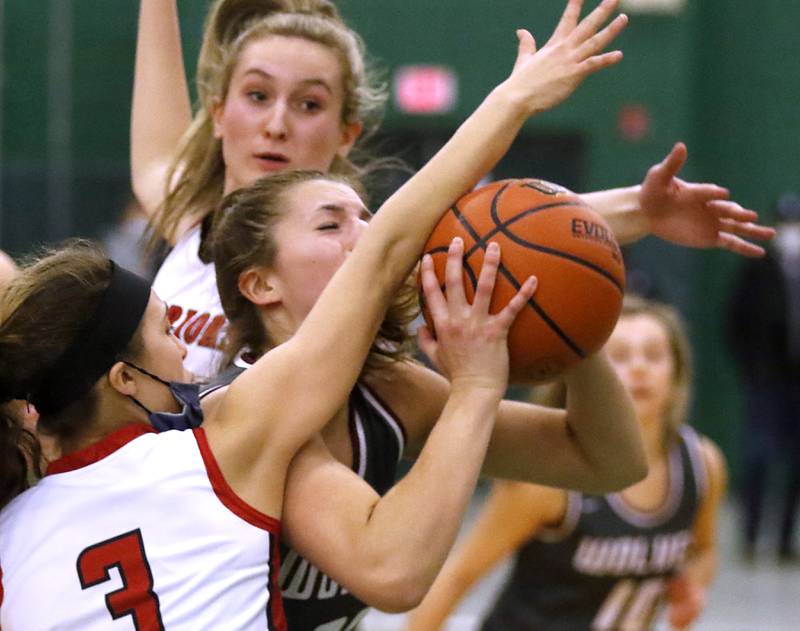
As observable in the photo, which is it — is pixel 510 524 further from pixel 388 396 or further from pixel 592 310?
pixel 592 310

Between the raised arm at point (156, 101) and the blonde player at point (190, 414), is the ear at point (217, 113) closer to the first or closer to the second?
the raised arm at point (156, 101)

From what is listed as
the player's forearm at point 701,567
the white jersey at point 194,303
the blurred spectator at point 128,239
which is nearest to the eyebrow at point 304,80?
the white jersey at point 194,303

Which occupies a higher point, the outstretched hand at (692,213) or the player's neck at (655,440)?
the outstretched hand at (692,213)

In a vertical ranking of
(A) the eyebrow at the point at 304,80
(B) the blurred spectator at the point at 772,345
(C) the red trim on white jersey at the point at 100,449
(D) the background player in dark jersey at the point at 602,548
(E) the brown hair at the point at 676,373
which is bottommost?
(B) the blurred spectator at the point at 772,345

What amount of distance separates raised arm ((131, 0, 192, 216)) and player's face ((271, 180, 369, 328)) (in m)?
1.03

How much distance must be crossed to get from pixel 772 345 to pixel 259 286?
7.76 m

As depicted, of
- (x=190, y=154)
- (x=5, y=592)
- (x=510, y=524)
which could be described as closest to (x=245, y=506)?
(x=5, y=592)

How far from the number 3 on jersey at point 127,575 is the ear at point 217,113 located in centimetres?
127

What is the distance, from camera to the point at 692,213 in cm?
314

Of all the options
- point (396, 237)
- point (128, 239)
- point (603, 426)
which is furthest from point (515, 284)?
point (128, 239)

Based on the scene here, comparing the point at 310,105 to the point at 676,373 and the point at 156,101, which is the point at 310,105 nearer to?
the point at 156,101

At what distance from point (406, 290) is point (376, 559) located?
619 millimetres

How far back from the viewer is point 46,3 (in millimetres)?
11133

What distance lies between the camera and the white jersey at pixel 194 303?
3.20 m
